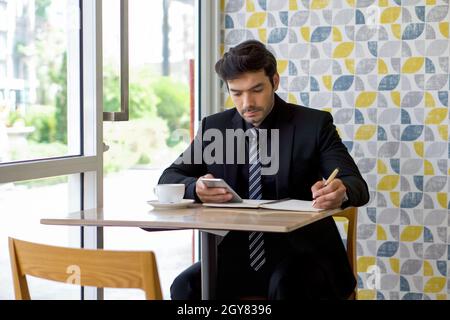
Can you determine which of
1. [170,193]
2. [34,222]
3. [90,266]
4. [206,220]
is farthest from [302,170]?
[90,266]

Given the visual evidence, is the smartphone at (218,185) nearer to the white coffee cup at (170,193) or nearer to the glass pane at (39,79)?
the white coffee cup at (170,193)

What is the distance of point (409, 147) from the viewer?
352 cm

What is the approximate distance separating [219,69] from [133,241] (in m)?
1.02

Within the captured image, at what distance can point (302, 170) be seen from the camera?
255 centimetres

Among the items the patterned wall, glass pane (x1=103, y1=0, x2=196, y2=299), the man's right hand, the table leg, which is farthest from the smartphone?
the patterned wall

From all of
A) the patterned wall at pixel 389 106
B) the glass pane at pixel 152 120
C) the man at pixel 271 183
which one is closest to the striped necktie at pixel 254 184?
the man at pixel 271 183

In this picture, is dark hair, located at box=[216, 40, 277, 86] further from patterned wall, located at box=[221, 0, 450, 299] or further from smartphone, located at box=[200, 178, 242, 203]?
patterned wall, located at box=[221, 0, 450, 299]

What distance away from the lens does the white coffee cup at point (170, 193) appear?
225 centimetres

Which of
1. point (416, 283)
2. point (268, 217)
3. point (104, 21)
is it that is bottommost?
point (416, 283)

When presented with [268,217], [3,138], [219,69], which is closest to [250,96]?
[219,69]

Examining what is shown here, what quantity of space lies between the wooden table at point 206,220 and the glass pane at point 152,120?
856 millimetres

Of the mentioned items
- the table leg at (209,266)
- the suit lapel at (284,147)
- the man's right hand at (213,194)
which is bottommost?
the table leg at (209,266)

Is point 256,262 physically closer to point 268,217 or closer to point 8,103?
point 268,217

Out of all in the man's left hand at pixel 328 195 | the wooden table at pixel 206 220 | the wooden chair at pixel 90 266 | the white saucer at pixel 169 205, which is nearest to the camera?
the wooden chair at pixel 90 266
